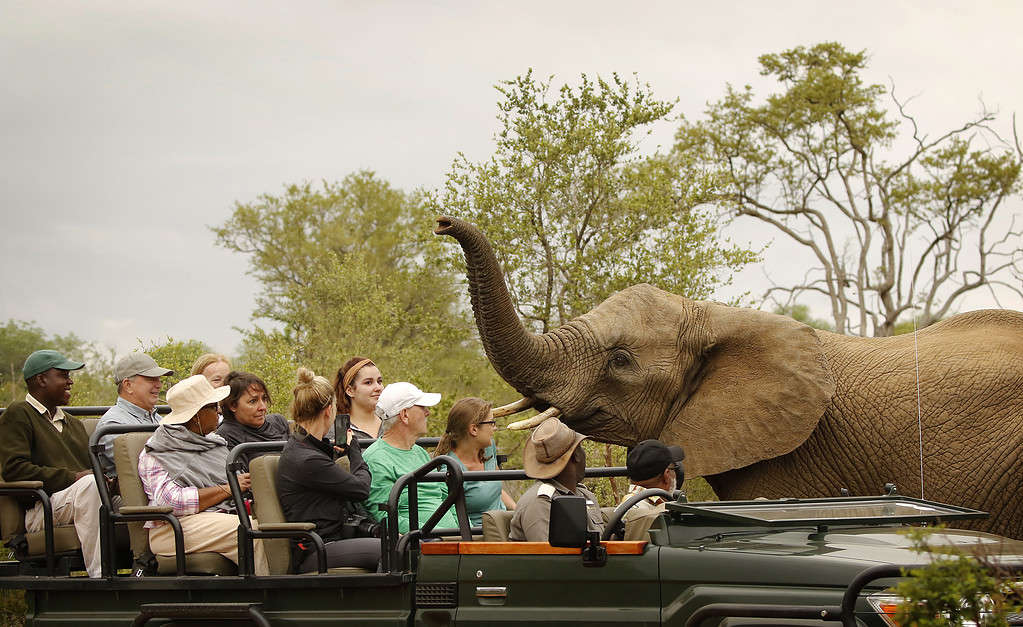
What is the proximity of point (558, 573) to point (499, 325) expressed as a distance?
3697 mm

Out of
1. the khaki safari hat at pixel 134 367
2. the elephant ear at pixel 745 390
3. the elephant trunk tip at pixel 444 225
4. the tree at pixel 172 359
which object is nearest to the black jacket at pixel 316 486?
the khaki safari hat at pixel 134 367

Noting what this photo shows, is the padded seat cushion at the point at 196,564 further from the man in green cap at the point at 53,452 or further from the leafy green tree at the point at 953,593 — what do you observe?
the leafy green tree at the point at 953,593

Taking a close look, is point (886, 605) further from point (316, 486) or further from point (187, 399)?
point (187, 399)

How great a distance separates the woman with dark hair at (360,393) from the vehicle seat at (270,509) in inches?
54.6

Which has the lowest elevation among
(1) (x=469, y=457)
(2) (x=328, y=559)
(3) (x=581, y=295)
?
(2) (x=328, y=559)

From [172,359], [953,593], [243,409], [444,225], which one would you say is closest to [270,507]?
[243,409]

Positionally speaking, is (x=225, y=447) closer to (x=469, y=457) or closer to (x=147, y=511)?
(x=147, y=511)

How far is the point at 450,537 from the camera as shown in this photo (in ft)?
19.2

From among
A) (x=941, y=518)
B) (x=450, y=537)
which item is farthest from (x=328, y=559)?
(x=941, y=518)

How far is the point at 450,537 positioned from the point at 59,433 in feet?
7.92

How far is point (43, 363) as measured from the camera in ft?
22.6

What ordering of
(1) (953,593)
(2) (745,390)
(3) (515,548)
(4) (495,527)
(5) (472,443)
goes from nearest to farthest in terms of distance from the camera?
(1) (953,593), (3) (515,548), (4) (495,527), (5) (472,443), (2) (745,390)

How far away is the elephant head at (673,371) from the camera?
838 cm

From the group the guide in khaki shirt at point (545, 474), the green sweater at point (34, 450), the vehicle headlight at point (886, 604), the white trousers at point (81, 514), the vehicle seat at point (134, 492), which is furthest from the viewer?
the green sweater at point (34, 450)
